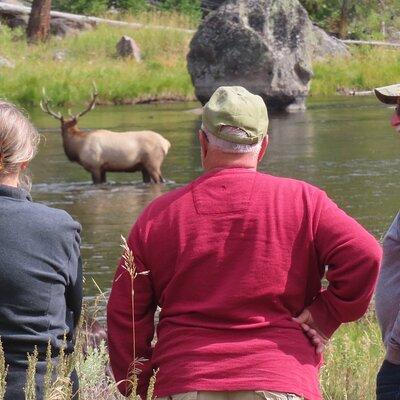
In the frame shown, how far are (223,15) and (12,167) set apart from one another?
99.3 ft

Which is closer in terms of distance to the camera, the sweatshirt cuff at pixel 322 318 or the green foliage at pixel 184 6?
the sweatshirt cuff at pixel 322 318

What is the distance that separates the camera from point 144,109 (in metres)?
33.5

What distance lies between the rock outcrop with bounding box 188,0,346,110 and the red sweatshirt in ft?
96.0

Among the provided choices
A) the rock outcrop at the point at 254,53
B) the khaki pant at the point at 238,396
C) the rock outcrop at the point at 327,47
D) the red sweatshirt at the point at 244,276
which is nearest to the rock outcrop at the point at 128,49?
the rock outcrop at the point at 327,47

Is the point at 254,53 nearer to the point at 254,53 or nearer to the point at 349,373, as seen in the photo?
the point at 254,53

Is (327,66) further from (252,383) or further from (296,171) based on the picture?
(252,383)

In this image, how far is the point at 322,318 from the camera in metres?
4.07

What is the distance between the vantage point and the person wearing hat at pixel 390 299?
4152 mm

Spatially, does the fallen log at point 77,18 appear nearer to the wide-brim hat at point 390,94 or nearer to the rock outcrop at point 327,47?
the rock outcrop at point 327,47

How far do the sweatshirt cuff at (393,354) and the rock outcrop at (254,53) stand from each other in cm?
2912

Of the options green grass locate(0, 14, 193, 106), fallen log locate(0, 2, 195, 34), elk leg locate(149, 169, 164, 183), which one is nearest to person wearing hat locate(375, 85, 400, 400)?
elk leg locate(149, 169, 164, 183)

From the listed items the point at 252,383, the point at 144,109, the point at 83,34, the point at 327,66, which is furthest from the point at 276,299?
the point at 83,34

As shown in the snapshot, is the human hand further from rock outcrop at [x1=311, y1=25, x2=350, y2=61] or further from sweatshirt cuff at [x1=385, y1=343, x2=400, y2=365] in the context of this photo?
rock outcrop at [x1=311, y1=25, x2=350, y2=61]

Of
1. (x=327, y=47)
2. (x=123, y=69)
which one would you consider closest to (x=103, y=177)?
(x=123, y=69)
